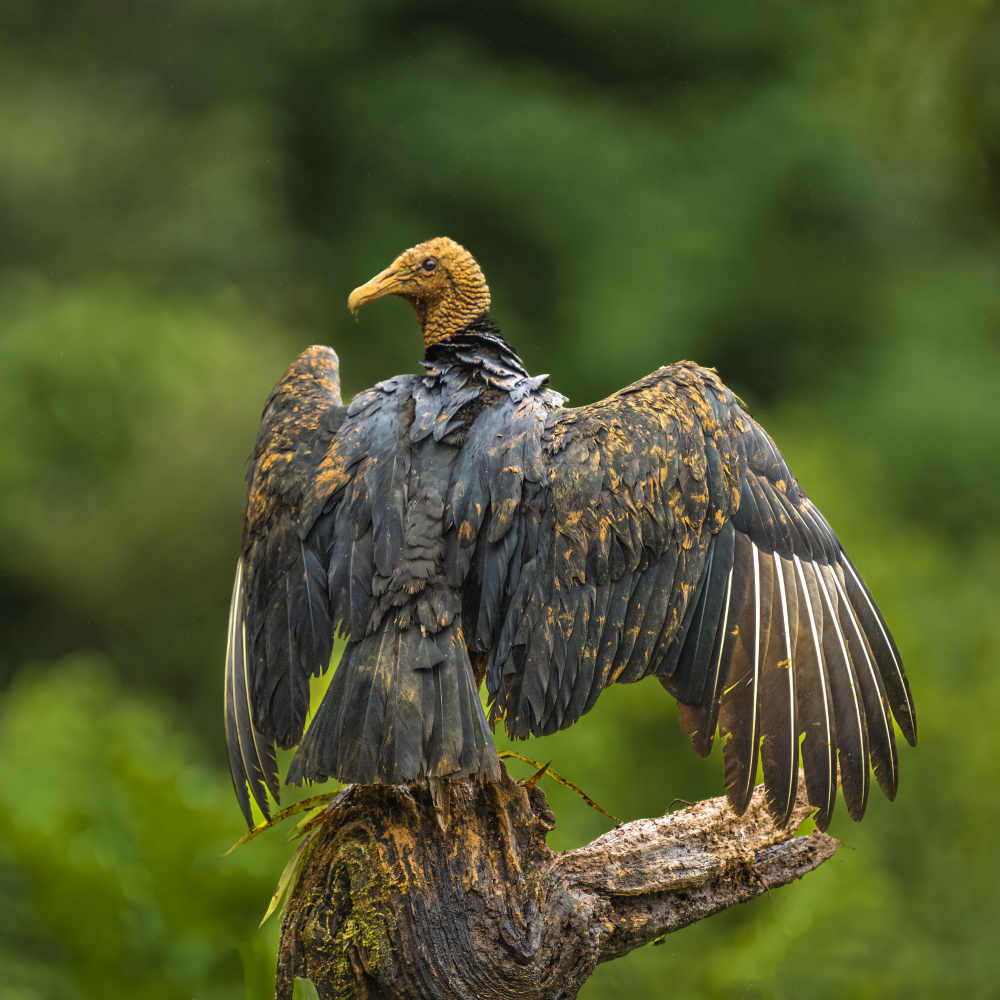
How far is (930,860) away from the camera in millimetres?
4277

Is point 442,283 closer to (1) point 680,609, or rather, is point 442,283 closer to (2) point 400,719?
(1) point 680,609

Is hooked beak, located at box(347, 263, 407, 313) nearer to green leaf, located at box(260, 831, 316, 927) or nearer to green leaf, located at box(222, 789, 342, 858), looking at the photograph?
green leaf, located at box(222, 789, 342, 858)

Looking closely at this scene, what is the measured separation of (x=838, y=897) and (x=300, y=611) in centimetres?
276

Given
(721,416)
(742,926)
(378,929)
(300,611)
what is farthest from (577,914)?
(742,926)

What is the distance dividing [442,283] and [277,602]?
95 cm

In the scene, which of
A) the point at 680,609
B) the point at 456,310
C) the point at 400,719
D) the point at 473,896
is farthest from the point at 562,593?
Answer: the point at 456,310

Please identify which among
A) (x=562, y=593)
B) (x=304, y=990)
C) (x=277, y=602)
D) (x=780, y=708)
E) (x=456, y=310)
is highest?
(x=456, y=310)

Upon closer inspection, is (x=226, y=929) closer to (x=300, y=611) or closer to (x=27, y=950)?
(x=27, y=950)

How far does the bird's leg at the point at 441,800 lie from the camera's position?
2328 millimetres

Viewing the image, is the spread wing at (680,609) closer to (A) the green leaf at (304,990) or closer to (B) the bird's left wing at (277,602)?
(B) the bird's left wing at (277,602)

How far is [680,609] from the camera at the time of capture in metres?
2.38

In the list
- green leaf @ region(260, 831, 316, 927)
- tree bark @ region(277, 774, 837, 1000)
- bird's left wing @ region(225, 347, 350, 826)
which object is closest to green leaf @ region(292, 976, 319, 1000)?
tree bark @ region(277, 774, 837, 1000)

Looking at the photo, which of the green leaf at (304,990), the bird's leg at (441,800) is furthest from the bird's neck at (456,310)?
the green leaf at (304,990)

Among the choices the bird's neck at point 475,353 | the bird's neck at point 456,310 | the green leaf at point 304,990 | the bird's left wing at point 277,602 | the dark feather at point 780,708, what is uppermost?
the bird's neck at point 456,310
